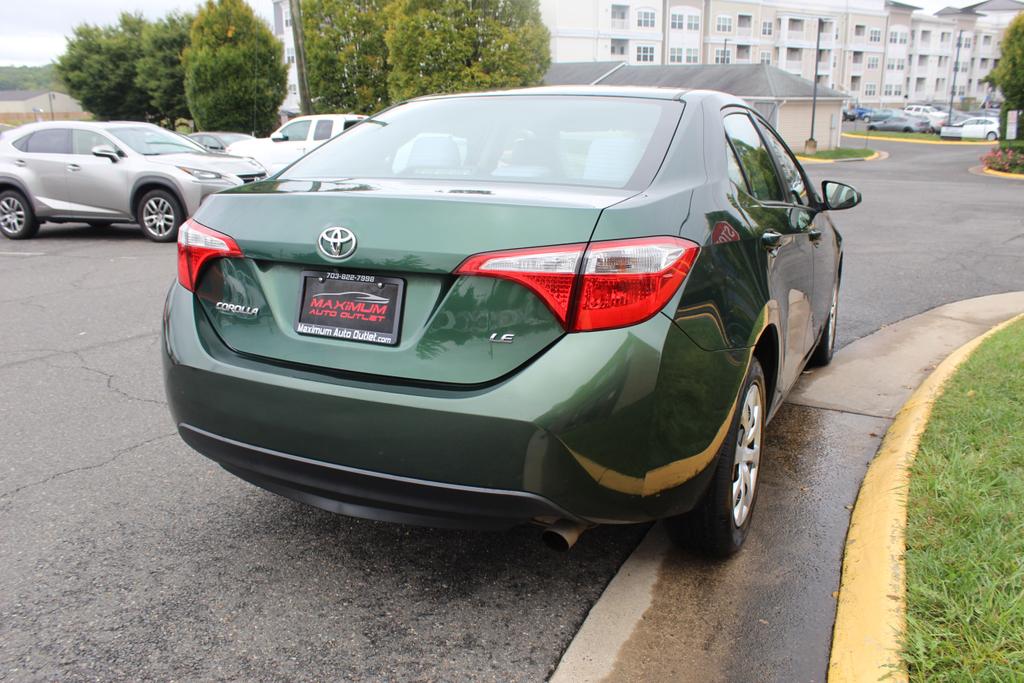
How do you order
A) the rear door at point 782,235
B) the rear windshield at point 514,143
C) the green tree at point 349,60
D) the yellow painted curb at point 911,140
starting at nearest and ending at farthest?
1. the rear windshield at point 514,143
2. the rear door at point 782,235
3. the green tree at point 349,60
4. the yellow painted curb at point 911,140

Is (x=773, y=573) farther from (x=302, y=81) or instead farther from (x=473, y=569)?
(x=302, y=81)

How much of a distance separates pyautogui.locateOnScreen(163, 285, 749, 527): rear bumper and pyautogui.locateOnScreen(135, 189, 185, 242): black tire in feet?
32.3

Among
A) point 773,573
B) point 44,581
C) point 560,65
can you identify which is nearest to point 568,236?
point 773,573

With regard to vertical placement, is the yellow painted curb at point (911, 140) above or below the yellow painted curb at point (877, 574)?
above

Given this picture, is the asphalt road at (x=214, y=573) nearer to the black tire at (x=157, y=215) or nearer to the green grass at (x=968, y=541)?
the green grass at (x=968, y=541)

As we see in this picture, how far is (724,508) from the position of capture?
293 cm

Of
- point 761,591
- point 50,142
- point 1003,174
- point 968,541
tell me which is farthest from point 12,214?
point 1003,174

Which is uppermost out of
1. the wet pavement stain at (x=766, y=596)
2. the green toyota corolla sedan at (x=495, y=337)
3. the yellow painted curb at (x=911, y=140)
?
the green toyota corolla sedan at (x=495, y=337)

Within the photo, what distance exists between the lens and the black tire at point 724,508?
286 cm

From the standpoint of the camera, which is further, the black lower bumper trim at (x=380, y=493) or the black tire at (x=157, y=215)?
the black tire at (x=157, y=215)

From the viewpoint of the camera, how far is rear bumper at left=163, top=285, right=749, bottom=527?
2320 millimetres

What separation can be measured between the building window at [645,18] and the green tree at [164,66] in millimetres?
36689

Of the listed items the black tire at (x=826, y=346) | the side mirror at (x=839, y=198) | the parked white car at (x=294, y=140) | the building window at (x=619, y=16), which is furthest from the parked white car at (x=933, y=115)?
the side mirror at (x=839, y=198)

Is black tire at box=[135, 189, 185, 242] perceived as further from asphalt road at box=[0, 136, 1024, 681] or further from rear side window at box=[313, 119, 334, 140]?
rear side window at box=[313, 119, 334, 140]
